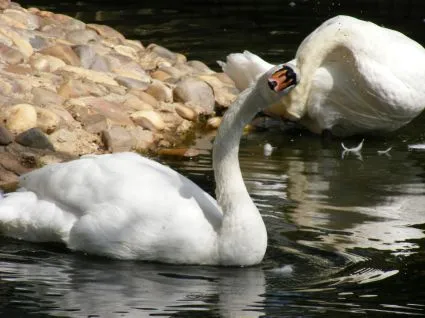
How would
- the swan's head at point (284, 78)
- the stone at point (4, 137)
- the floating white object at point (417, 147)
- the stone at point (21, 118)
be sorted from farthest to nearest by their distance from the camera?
the floating white object at point (417, 147) < the stone at point (21, 118) < the stone at point (4, 137) < the swan's head at point (284, 78)

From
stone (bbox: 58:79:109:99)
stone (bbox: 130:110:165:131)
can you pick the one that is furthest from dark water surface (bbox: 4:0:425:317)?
stone (bbox: 58:79:109:99)

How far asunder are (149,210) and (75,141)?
9.76ft

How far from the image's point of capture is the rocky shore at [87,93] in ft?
33.9

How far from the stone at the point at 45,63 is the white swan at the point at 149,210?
357 cm

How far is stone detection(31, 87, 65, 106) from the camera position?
35.8 ft

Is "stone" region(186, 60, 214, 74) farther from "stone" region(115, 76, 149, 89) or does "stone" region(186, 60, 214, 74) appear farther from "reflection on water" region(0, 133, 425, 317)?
"reflection on water" region(0, 133, 425, 317)

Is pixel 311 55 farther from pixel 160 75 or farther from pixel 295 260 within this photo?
pixel 295 260

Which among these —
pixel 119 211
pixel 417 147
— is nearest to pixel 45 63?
pixel 417 147

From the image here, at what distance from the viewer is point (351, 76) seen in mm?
11625

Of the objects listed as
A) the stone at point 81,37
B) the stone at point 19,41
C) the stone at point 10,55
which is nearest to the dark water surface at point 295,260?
the stone at point 10,55

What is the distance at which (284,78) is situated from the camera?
728cm

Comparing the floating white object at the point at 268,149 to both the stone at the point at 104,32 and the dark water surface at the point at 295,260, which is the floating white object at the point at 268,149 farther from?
the stone at the point at 104,32

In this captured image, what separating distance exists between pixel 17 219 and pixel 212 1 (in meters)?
10.6

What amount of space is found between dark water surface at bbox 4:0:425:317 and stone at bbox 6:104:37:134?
1146 mm
